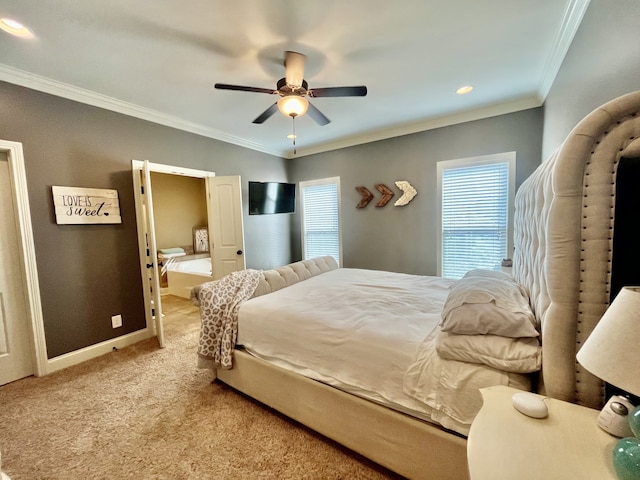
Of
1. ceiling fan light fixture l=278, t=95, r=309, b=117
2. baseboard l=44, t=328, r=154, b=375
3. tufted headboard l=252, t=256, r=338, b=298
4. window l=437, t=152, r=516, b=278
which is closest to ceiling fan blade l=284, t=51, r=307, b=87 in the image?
ceiling fan light fixture l=278, t=95, r=309, b=117

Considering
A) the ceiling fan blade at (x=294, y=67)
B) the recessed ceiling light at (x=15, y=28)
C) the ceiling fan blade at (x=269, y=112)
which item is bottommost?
the ceiling fan blade at (x=269, y=112)

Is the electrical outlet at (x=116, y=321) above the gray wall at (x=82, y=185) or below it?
below

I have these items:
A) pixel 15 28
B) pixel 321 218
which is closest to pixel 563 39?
pixel 321 218

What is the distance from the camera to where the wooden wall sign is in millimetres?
2480

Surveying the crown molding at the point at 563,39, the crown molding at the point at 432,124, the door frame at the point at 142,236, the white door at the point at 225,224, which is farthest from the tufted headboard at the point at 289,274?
the crown molding at the point at 563,39

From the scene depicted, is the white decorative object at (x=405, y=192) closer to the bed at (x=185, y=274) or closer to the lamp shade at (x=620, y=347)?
the lamp shade at (x=620, y=347)

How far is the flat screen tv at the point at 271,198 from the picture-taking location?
432cm

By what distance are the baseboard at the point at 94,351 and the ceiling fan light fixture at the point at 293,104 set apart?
3.14 m

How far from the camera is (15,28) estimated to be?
1.74 m

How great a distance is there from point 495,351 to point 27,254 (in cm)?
374

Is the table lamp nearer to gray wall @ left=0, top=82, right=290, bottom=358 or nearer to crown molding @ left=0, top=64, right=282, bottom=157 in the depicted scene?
gray wall @ left=0, top=82, right=290, bottom=358

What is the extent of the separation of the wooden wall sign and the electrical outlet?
1.12 metres

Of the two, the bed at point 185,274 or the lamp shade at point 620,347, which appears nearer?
the lamp shade at point 620,347

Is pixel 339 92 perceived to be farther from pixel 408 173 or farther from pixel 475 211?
pixel 475 211
